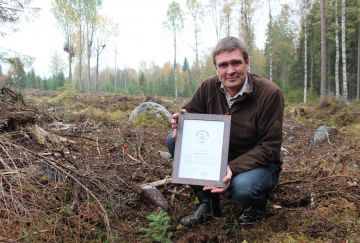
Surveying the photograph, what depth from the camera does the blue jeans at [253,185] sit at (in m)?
2.97

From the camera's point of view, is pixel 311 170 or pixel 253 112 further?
pixel 311 170

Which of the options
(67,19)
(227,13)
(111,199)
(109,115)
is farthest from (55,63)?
(111,199)

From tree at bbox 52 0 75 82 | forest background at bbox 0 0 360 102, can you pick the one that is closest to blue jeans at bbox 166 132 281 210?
forest background at bbox 0 0 360 102

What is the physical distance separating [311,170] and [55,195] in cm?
290

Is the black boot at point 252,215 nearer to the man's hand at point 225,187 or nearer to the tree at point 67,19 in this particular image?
the man's hand at point 225,187

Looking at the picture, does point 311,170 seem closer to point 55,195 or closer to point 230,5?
point 55,195

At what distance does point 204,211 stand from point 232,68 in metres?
1.34

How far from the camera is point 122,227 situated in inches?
129

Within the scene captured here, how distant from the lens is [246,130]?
3.16m

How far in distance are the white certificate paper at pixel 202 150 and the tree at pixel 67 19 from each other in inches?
1384

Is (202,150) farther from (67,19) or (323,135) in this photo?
(67,19)

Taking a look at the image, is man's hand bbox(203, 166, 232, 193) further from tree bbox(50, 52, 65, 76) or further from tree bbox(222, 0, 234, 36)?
tree bbox(50, 52, 65, 76)

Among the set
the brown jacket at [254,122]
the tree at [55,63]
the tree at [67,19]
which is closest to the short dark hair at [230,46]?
the brown jacket at [254,122]

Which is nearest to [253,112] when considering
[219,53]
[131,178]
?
[219,53]
